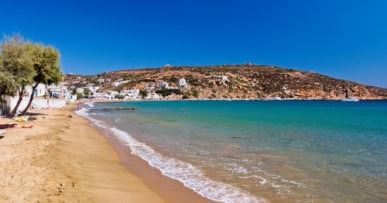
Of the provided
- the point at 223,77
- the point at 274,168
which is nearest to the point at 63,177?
the point at 274,168

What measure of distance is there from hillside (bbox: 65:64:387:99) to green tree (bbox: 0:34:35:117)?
5283 inches

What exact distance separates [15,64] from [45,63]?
4.88m

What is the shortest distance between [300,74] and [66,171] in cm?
17852

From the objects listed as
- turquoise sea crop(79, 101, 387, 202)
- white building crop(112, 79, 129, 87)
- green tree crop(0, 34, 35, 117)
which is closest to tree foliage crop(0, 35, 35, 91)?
green tree crop(0, 34, 35, 117)

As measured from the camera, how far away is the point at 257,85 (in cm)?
16775

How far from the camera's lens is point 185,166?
1297 centimetres

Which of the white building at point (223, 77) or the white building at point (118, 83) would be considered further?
the white building at point (118, 83)

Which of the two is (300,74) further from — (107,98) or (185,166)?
(185,166)

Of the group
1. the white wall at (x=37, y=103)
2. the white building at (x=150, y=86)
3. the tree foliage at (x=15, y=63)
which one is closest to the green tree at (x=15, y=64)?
the tree foliage at (x=15, y=63)

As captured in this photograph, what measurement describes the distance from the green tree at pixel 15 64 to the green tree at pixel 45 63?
2375 millimetres

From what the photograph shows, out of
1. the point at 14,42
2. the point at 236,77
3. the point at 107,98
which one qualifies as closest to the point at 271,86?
the point at 236,77

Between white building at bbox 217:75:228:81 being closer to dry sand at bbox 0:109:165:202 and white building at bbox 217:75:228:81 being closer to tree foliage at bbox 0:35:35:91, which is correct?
tree foliage at bbox 0:35:35:91

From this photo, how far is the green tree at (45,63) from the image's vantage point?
33281 mm

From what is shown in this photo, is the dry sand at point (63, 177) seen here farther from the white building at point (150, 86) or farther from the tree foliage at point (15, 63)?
the white building at point (150, 86)
